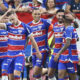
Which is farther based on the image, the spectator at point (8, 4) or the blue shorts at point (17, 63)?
the spectator at point (8, 4)

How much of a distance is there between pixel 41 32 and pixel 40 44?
0.28 meters

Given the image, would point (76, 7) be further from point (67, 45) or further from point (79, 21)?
point (67, 45)

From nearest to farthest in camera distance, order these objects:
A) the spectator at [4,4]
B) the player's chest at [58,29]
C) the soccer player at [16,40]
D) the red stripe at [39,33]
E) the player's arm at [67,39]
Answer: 1. the player's arm at [67,39]
2. the soccer player at [16,40]
3. the player's chest at [58,29]
4. the red stripe at [39,33]
5. the spectator at [4,4]

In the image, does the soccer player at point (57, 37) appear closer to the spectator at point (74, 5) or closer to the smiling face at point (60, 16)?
the smiling face at point (60, 16)

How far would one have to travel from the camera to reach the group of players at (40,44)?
7.16 metres

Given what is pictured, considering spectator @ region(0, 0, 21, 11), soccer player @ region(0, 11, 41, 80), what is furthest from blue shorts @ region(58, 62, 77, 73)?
spectator @ region(0, 0, 21, 11)

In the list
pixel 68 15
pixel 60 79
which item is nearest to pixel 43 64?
pixel 60 79

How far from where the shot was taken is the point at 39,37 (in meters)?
7.71

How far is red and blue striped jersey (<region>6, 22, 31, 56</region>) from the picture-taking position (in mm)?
7285

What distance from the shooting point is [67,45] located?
23.2ft

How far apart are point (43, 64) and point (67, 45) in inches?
36.7

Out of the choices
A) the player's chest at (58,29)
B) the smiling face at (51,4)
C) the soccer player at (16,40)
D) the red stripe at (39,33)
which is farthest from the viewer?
the smiling face at (51,4)

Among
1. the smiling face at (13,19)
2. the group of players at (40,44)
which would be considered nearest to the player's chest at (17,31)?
the group of players at (40,44)

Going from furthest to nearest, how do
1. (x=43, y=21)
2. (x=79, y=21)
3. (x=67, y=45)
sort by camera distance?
(x=79, y=21) < (x=43, y=21) < (x=67, y=45)
